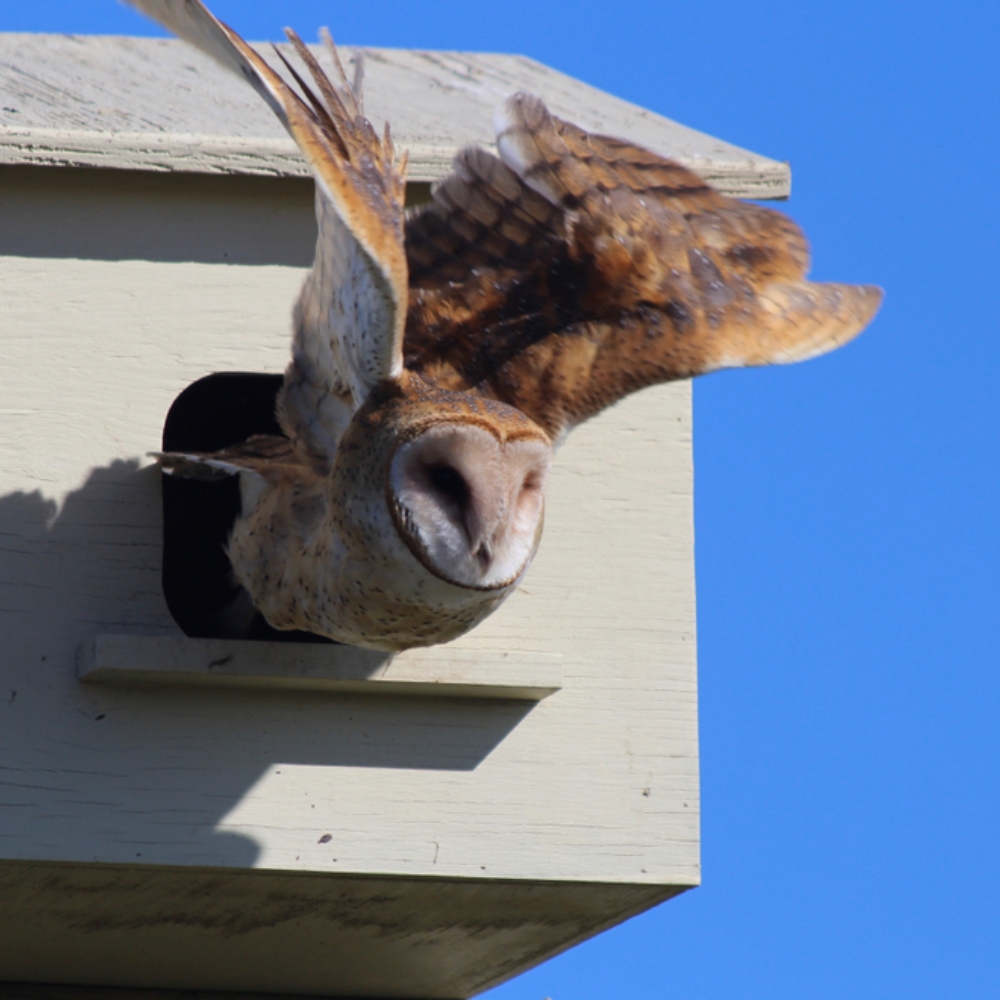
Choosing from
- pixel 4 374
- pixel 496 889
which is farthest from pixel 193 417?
pixel 496 889

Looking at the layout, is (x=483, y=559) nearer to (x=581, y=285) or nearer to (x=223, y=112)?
(x=581, y=285)

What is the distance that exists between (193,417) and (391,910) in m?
0.85

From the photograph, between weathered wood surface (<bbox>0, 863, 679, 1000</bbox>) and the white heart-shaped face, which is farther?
weathered wood surface (<bbox>0, 863, 679, 1000</bbox>)

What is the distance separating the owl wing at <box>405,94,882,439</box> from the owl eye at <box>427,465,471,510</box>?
315mm

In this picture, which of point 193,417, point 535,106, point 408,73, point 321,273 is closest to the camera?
point 321,273

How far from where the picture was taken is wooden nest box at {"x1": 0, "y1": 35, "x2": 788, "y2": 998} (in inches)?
99.7

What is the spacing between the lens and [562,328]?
259 cm

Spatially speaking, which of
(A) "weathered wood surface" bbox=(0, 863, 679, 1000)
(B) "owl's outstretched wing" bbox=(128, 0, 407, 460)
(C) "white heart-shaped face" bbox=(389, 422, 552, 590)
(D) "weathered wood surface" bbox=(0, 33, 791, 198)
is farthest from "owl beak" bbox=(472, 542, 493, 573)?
(D) "weathered wood surface" bbox=(0, 33, 791, 198)

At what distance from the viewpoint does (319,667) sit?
101 inches

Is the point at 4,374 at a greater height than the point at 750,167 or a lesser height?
lesser

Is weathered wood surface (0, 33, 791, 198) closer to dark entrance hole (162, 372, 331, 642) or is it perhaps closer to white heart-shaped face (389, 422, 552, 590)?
dark entrance hole (162, 372, 331, 642)

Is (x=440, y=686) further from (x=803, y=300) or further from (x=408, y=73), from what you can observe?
(x=408, y=73)

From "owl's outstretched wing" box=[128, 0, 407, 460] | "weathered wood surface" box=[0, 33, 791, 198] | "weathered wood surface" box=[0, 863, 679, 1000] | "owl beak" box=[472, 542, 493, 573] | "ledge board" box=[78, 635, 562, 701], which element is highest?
"weathered wood surface" box=[0, 33, 791, 198]

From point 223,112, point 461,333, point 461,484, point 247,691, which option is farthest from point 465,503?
point 223,112
